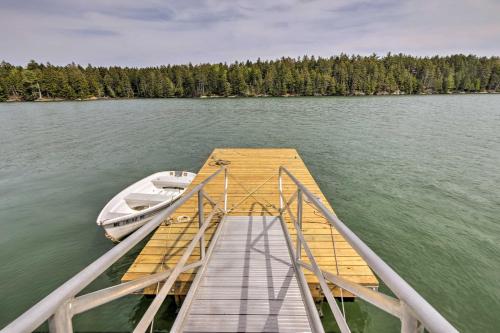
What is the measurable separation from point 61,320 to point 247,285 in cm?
282

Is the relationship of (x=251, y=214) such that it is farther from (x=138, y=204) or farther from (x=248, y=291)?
(x=138, y=204)

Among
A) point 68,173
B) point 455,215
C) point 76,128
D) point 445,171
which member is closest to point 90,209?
point 68,173

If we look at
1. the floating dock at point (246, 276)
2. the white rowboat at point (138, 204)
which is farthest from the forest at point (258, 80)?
the floating dock at point (246, 276)

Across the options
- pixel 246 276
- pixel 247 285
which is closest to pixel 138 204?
pixel 246 276

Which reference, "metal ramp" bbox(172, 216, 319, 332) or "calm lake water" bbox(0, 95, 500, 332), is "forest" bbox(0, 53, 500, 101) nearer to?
"calm lake water" bbox(0, 95, 500, 332)

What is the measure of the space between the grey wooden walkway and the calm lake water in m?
1.83

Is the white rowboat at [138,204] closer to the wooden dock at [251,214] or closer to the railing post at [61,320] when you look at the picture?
the wooden dock at [251,214]

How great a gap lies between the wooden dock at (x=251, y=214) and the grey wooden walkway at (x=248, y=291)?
513mm

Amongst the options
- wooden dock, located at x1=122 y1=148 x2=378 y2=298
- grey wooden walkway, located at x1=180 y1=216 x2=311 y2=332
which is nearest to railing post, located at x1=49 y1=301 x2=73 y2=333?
grey wooden walkway, located at x1=180 y1=216 x2=311 y2=332

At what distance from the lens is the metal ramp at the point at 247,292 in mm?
2943

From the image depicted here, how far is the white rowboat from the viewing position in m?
7.48

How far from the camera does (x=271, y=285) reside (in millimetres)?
3584

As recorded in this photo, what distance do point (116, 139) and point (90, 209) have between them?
16178mm

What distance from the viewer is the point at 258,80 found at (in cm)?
10550
